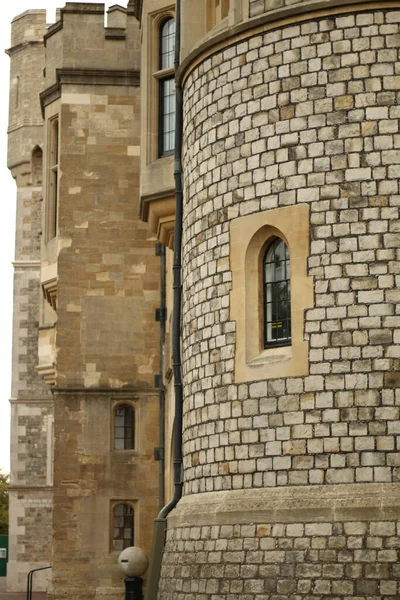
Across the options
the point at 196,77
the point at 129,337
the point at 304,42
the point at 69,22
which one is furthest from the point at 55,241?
the point at 304,42

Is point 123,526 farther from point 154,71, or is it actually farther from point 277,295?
point 277,295

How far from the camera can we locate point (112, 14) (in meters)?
28.1

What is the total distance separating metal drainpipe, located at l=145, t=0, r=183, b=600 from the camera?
57.7ft

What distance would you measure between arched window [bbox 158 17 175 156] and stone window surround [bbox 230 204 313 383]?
5.52 metres

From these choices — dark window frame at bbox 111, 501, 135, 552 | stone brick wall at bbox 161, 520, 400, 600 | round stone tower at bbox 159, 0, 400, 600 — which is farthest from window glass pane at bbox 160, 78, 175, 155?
dark window frame at bbox 111, 501, 135, 552

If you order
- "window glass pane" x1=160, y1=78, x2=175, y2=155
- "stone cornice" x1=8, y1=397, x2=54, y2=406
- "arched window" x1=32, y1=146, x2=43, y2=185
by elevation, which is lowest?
→ "stone cornice" x1=8, y1=397, x2=54, y2=406

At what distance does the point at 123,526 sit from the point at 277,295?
11143mm

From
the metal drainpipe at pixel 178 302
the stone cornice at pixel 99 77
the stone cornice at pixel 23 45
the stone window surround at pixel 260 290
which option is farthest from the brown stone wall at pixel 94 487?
the stone cornice at pixel 23 45

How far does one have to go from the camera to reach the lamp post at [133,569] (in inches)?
913

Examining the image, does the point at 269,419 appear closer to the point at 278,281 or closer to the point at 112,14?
the point at 278,281

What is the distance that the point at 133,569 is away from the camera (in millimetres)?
23359

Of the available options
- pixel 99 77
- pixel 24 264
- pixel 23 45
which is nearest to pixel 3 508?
pixel 24 264

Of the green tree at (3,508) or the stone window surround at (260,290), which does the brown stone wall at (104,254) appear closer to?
the stone window surround at (260,290)

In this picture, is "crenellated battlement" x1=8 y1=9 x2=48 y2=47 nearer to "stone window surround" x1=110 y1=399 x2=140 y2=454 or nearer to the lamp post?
"stone window surround" x1=110 y1=399 x2=140 y2=454
